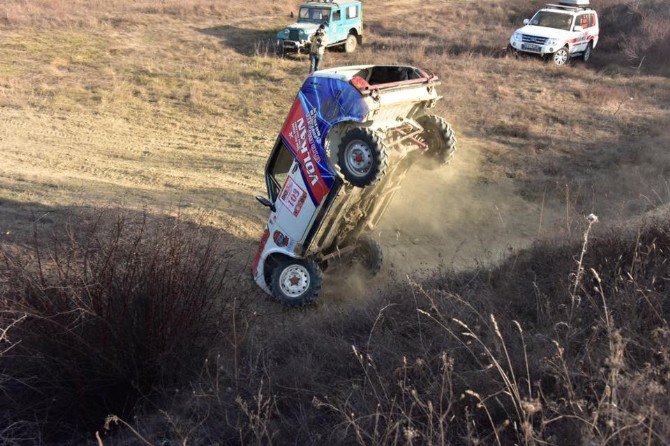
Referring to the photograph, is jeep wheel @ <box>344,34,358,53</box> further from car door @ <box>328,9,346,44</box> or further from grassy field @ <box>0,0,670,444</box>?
grassy field @ <box>0,0,670,444</box>

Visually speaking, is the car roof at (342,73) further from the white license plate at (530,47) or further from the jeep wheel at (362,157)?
the white license plate at (530,47)

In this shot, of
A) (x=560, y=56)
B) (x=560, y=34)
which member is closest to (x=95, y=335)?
(x=560, y=56)

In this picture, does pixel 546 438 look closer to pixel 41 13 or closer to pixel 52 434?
pixel 52 434

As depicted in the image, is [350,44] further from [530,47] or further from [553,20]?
[553,20]

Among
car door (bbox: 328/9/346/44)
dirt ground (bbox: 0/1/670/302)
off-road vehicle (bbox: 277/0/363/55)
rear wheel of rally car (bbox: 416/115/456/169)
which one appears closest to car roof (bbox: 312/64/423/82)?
rear wheel of rally car (bbox: 416/115/456/169)

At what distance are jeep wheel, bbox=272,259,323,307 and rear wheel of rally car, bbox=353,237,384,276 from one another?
1.02 meters

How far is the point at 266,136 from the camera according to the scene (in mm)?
12867

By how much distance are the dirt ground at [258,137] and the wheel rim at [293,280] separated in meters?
0.80

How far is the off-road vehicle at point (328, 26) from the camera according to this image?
19344 millimetres

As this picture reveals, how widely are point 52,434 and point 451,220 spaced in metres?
7.05

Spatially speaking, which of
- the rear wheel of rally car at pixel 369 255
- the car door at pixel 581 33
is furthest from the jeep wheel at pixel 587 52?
the rear wheel of rally car at pixel 369 255

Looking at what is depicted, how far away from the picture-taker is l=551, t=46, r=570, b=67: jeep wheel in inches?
749

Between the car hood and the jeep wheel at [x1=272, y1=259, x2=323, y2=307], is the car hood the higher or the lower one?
the higher one

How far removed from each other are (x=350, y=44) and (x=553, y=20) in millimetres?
7383
